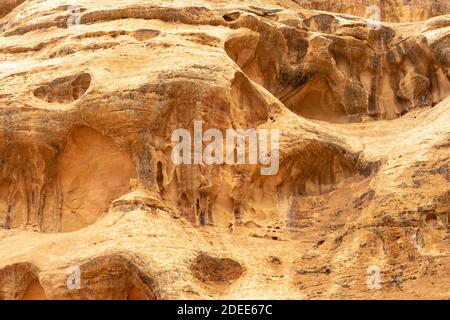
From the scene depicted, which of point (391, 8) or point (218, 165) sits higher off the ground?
point (391, 8)

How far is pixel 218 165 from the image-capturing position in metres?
17.0

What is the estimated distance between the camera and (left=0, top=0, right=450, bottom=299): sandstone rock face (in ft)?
49.1

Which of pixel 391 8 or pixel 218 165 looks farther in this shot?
pixel 391 8

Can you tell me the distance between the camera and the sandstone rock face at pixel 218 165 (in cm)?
1498

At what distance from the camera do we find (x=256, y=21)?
65.6ft

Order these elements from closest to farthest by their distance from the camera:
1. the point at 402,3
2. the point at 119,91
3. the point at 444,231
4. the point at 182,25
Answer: the point at 444,231, the point at 119,91, the point at 182,25, the point at 402,3

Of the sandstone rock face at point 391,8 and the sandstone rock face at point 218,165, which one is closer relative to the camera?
the sandstone rock face at point 218,165

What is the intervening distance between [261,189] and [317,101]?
413 cm

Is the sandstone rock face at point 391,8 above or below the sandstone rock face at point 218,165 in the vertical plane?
above

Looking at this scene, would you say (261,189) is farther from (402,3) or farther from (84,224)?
(402,3)
